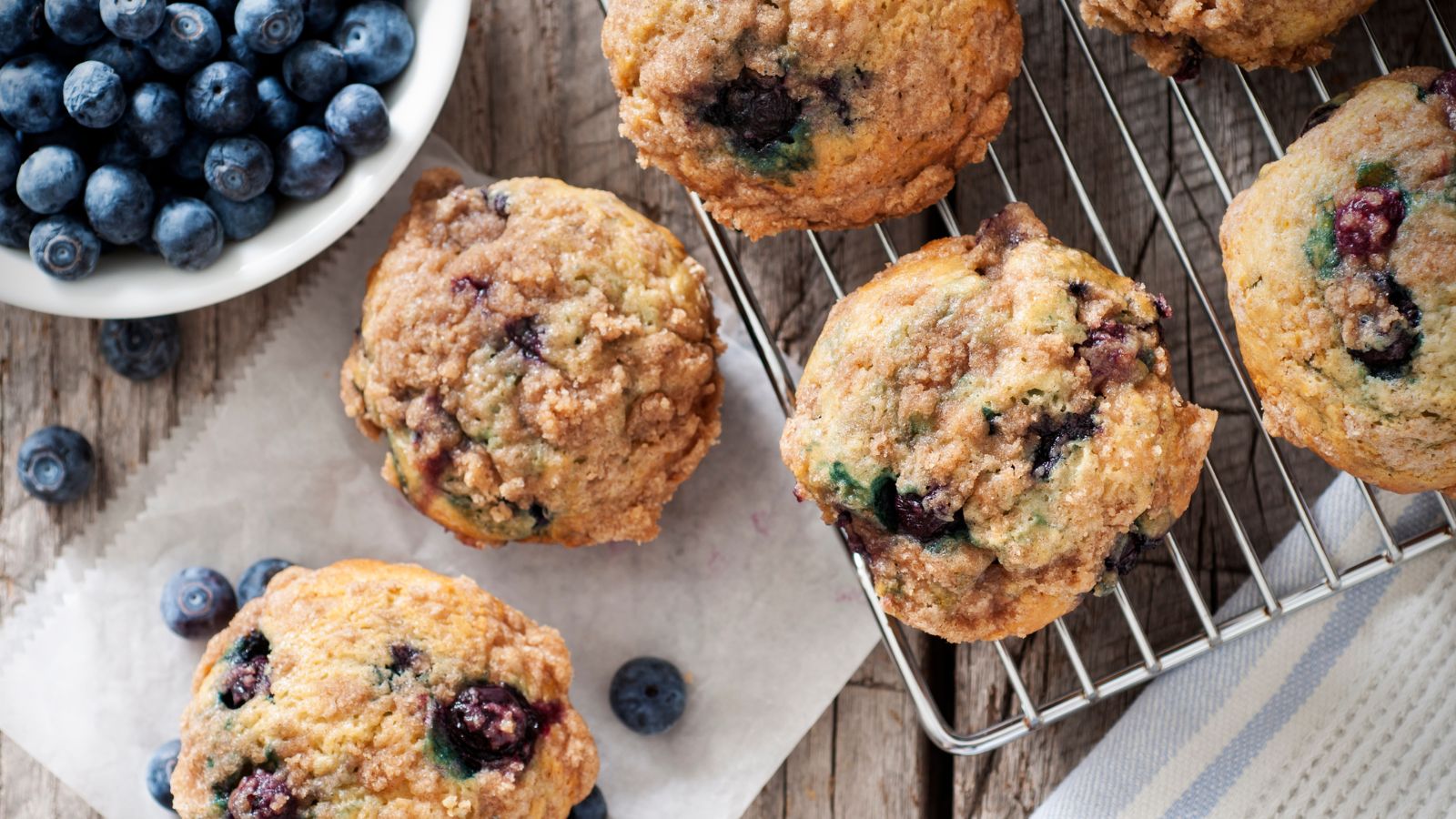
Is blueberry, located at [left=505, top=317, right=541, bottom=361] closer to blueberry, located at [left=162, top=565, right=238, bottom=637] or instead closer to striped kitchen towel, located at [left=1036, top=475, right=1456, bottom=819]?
blueberry, located at [left=162, top=565, right=238, bottom=637]

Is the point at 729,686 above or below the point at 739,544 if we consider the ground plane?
below

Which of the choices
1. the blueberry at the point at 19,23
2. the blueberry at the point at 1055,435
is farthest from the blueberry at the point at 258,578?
the blueberry at the point at 1055,435

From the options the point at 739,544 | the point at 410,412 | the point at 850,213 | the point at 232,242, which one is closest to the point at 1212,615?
the point at 739,544

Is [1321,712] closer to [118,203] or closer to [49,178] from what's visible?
[118,203]

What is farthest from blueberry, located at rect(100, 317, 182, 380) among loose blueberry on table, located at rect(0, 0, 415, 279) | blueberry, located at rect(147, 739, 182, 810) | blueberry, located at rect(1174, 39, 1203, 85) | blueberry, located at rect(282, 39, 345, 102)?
blueberry, located at rect(1174, 39, 1203, 85)

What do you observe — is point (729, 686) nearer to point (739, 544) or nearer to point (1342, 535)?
point (739, 544)

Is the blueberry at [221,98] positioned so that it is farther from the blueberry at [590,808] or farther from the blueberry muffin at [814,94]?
the blueberry at [590,808]
